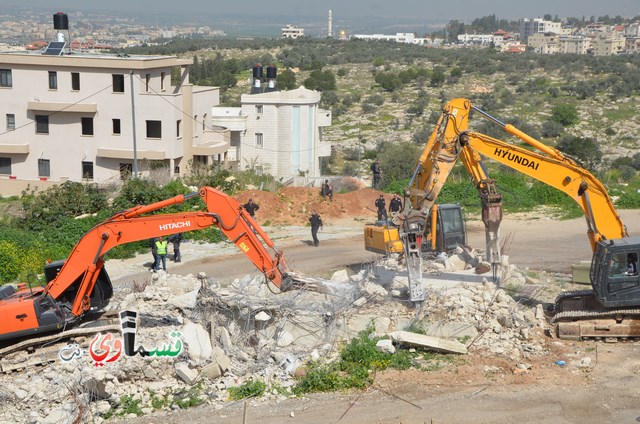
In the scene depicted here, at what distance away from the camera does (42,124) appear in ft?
143

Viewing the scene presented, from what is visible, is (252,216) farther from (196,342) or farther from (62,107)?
(62,107)

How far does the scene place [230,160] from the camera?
158 feet

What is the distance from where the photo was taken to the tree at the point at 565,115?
2643 inches

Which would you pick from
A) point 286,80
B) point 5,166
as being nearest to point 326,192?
point 5,166

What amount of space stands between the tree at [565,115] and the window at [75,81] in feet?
123

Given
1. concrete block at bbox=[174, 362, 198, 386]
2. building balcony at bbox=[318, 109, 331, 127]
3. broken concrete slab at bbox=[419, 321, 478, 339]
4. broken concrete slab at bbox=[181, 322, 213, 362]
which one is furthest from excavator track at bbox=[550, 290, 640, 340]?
building balcony at bbox=[318, 109, 331, 127]

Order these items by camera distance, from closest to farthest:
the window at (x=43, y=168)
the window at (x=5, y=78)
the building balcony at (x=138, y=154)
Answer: the building balcony at (x=138, y=154) → the window at (x=5, y=78) → the window at (x=43, y=168)

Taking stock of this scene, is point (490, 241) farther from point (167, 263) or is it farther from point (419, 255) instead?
point (167, 263)

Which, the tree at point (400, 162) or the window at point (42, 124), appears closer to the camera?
the window at point (42, 124)

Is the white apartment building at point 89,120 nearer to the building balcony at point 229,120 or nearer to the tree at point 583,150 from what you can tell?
the building balcony at point 229,120

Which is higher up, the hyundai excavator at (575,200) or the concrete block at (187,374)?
the hyundai excavator at (575,200)

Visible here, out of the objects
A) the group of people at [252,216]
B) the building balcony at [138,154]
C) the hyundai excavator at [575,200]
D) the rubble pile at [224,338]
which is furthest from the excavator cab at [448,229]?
the building balcony at [138,154]

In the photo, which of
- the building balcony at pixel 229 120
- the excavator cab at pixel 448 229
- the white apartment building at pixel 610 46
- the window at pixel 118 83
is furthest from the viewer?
the white apartment building at pixel 610 46

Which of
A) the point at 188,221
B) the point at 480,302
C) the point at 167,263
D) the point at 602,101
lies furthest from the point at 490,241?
the point at 602,101
